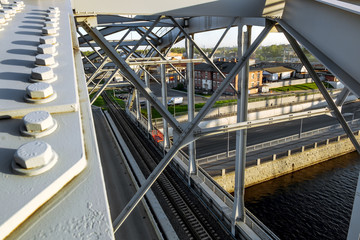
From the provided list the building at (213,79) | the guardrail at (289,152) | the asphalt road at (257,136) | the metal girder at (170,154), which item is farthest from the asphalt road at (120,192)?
the building at (213,79)

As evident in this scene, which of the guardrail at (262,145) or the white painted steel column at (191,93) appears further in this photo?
the guardrail at (262,145)

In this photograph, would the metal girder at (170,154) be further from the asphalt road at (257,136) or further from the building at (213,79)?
the building at (213,79)

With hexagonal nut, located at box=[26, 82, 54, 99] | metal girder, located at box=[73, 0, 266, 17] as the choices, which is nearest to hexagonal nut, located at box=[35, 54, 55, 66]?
hexagonal nut, located at box=[26, 82, 54, 99]

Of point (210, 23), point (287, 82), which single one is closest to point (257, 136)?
point (210, 23)

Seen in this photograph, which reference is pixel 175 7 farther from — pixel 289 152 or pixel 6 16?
pixel 289 152

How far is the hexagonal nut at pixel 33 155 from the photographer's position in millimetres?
1023

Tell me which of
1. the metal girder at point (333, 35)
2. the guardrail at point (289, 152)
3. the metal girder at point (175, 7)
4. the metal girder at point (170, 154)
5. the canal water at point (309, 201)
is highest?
the metal girder at point (175, 7)

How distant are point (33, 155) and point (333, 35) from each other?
172 inches

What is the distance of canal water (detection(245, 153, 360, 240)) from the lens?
56.5 feet

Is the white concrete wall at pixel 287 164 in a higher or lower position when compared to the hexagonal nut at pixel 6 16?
lower

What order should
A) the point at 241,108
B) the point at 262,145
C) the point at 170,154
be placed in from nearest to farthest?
the point at 170,154
the point at 241,108
the point at 262,145

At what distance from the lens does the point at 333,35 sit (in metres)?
3.83

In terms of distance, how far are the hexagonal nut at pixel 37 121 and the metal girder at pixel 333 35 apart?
146 inches

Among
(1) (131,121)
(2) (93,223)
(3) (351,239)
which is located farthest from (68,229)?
(1) (131,121)
